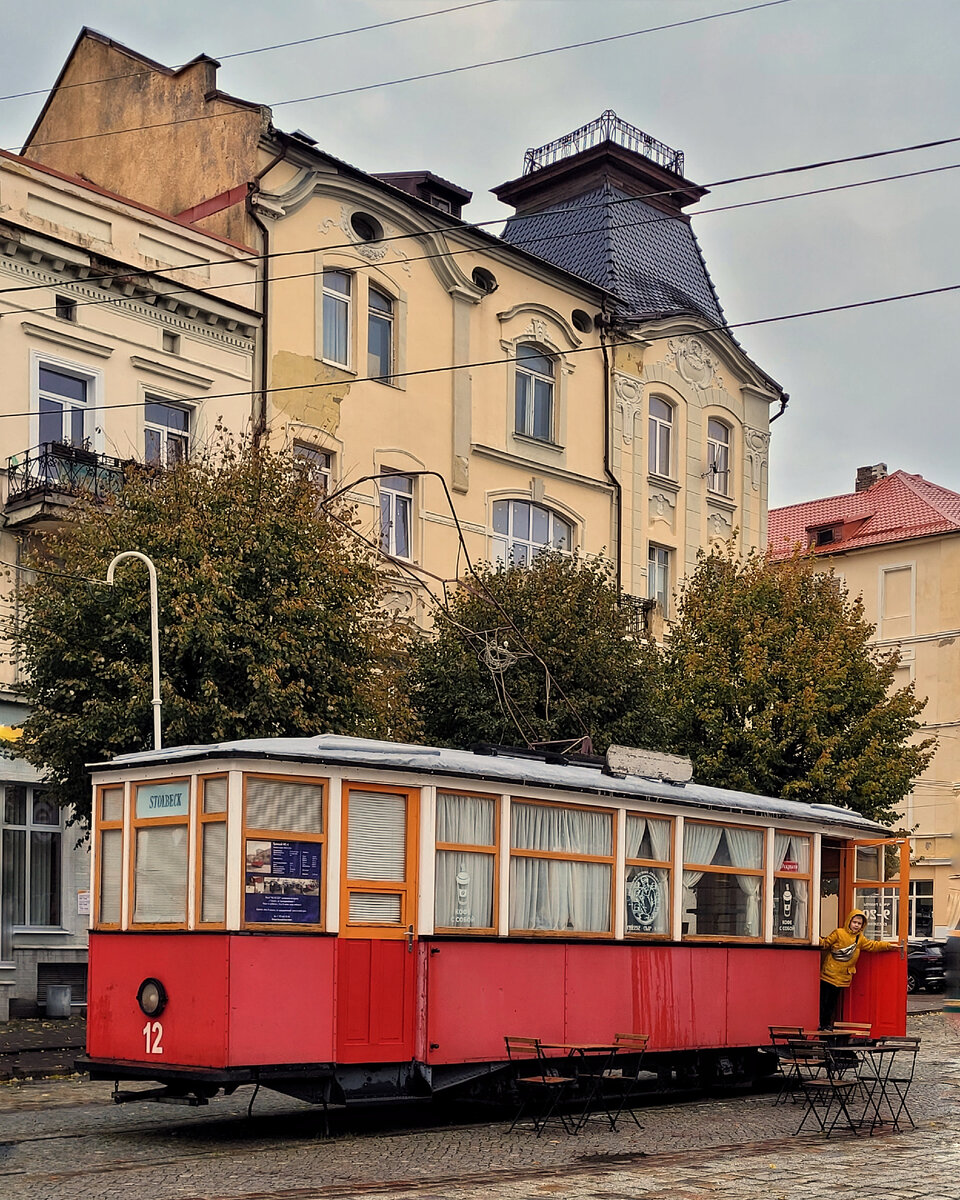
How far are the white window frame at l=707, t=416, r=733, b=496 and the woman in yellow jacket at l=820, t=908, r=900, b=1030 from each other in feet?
69.9

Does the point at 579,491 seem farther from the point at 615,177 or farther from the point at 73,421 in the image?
the point at 73,421

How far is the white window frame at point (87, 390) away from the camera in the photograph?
81.6ft

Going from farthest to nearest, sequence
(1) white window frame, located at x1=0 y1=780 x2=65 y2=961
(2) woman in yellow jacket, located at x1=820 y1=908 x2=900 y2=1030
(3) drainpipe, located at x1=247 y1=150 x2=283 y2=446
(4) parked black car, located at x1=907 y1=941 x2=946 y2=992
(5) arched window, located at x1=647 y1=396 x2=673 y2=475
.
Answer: (4) parked black car, located at x1=907 y1=941 x2=946 y2=992
(5) arched window, located at x1=647 y1=396 x2=673 y2=475
(3) drainpipe, located at x1=247 y1=150 x2=283 y2=446
(1) white window frame, located at x1=0 y1=780 x2=65 y2=961
(2) woman in yellow jacket, located at x1=820 y1=908 x2=900 y2=1030

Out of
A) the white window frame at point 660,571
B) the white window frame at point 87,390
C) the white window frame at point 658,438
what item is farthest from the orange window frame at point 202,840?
the white window frame at point 658,438

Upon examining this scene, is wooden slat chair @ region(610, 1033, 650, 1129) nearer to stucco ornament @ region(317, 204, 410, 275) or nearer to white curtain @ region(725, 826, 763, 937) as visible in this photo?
white curtain @ region(725, 826, 763, 937)

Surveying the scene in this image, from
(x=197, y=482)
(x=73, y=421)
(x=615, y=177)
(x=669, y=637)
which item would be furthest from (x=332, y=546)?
(x=615, y=177)

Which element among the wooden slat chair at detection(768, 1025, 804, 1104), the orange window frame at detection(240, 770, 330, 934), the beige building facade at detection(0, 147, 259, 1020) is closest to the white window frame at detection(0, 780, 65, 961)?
the beige building facade at detection(0, 147, 259, 1020)

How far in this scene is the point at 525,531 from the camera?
110ft

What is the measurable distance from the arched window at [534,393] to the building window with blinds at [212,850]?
843 inches

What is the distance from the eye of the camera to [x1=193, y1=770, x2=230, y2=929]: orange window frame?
40.6 ft

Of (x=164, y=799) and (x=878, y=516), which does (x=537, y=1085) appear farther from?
(x=878, y=516)

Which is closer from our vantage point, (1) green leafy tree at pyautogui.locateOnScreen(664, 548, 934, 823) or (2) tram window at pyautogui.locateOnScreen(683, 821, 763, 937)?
(2) tram window at pyautogui.locateOnScreen(683, 821, 763, 937)

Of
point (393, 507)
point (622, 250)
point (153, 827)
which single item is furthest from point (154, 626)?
point (622, 250)

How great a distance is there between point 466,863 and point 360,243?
58.2 ft
